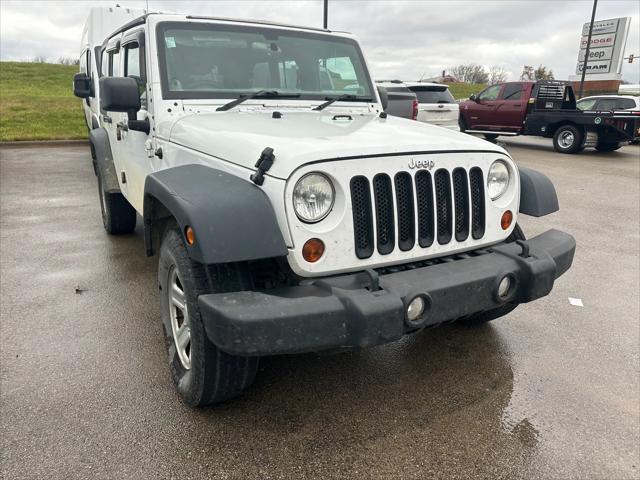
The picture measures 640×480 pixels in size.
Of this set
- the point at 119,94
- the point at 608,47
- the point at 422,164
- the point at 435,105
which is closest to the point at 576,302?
the point at 422,164

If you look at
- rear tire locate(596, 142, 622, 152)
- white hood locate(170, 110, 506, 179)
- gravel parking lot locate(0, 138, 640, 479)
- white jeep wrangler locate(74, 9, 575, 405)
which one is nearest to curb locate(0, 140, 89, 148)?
gravel parking lot locate(0, 138, 640, 479)

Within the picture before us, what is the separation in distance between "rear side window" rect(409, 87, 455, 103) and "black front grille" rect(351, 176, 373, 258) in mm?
11593

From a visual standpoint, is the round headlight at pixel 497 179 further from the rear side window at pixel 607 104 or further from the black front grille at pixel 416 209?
the rear side window at pixel 607 104

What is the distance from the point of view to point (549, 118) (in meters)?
13.8

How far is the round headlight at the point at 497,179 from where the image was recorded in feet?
8.96

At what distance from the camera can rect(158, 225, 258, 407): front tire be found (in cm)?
230

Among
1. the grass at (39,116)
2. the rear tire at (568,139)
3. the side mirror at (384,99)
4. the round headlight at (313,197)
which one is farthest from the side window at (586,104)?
the round headlight at (313,197)

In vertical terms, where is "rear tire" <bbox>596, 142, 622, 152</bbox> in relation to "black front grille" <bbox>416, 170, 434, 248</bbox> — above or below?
below

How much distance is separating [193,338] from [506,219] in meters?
1.77

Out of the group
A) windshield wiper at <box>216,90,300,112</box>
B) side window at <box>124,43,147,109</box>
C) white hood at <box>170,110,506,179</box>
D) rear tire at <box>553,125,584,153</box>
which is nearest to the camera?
white hood at <box>170,110,506,179</box>

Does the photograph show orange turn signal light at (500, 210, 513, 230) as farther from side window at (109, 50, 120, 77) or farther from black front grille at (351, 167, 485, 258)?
side window at (109, 50, 120, 77)

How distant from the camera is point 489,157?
268 cm

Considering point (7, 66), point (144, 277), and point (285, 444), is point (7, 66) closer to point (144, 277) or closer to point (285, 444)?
point (144, 277)

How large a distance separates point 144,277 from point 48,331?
3.71 feet
